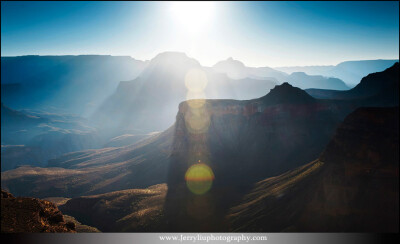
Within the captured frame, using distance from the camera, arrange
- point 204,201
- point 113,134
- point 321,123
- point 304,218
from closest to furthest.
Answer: point 304,218
point 204,201
point 321,123
point 113,134

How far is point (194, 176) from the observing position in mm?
60281

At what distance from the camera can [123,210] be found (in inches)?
1868

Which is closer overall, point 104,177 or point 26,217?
point 26,217

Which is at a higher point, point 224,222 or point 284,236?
point 284,236

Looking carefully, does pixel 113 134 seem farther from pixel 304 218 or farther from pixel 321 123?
pixel 304 218

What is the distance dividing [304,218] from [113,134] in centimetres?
18908

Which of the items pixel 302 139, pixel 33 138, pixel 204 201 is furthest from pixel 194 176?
pixel 33 138

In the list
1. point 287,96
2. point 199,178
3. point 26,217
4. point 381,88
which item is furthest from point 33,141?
point 381,88

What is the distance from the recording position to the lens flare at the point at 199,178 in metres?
52.5

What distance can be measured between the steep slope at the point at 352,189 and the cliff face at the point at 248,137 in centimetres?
1932

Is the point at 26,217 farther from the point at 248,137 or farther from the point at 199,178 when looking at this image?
the point at 248,137

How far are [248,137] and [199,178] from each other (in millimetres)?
19816

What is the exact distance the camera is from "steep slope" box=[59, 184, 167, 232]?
1585 inches

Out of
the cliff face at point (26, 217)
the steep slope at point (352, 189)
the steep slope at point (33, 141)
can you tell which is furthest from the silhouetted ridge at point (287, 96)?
the steep slope at point (33, 141)
